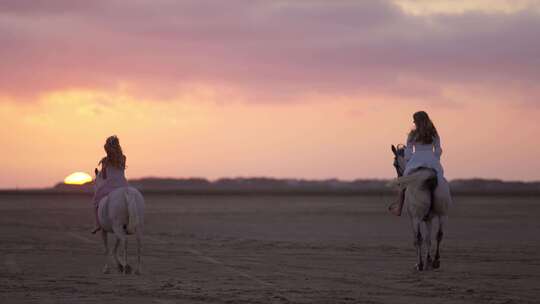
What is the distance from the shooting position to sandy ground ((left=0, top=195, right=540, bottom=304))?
13805mm

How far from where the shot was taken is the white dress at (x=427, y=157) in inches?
661

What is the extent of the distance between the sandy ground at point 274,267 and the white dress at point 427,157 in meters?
1.68

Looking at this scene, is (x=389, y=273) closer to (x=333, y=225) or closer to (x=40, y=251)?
(x=40, y=251)

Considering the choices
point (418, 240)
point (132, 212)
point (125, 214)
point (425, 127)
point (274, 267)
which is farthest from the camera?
point (274, 267)

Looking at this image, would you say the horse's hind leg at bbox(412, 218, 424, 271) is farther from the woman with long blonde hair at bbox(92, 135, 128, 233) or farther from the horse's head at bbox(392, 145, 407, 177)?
the woman with long blonde hair at bbox(92, 135, 128, 233)

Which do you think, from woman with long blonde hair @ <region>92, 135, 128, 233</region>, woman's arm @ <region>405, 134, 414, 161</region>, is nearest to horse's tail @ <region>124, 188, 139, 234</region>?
woman with long blonde hair @ <region>92, 135, 128, 233</region>

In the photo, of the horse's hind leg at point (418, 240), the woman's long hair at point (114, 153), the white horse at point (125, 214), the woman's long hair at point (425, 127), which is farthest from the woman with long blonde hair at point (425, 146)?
the woman's long hair at point (114, 153)

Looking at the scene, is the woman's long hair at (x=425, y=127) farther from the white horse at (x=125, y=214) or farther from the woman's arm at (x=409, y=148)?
the white horse at (x=125, y=214)

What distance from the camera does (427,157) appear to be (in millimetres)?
16859

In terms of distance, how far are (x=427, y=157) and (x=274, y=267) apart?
332cm

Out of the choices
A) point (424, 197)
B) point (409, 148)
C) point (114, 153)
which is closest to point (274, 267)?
point (424, 197)

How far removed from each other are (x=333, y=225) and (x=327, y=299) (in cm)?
2101

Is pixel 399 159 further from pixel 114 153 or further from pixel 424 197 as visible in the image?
pixel 114 153

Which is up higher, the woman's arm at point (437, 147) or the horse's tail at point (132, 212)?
the woman's arm at point (437, 147)
